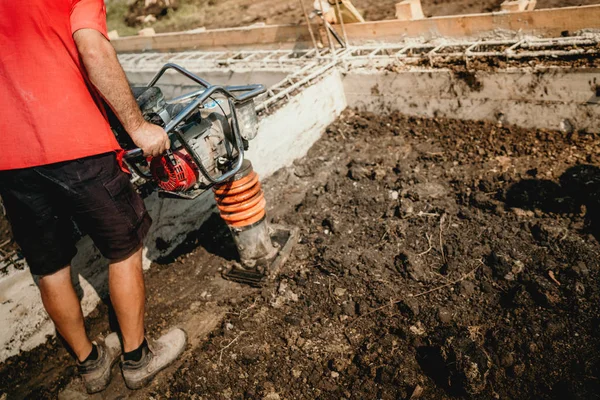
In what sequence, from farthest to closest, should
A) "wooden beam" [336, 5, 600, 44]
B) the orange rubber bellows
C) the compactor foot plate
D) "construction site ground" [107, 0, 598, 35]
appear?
"construction site ground" [107, 0, 598, 35] < "wooden beam" [336, 5, 600, 44] < the compactor foot plate < the orange rubber bellows

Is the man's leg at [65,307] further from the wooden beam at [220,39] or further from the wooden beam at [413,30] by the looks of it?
the wooden beam at [220,39]

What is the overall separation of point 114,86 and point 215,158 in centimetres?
71

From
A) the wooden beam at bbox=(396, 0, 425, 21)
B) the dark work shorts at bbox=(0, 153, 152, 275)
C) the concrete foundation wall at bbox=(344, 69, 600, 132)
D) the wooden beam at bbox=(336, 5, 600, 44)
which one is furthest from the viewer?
the wooden beam at bbox=(396, 0, 425, 21)

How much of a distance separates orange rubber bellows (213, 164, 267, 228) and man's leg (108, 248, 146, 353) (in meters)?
0.63

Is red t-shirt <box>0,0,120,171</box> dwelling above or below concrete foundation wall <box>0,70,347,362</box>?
above

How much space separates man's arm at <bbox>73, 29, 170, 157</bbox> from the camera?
182cm

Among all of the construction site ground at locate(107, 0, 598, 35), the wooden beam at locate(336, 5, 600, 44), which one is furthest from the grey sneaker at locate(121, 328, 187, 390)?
the construction site ground at locate(107, 0, 598, 35)

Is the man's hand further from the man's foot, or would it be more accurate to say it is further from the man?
the man's foot

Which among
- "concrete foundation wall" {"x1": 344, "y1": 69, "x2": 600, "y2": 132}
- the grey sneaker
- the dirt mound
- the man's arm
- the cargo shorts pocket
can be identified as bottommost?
the dirt mound

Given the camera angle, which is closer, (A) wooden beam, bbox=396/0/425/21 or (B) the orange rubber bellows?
(B) the orange rubber bellows

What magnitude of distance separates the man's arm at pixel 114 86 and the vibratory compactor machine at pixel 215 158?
8cm

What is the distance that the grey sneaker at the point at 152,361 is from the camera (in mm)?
2428

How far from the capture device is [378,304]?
260 centimetres

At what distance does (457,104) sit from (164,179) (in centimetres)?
306
